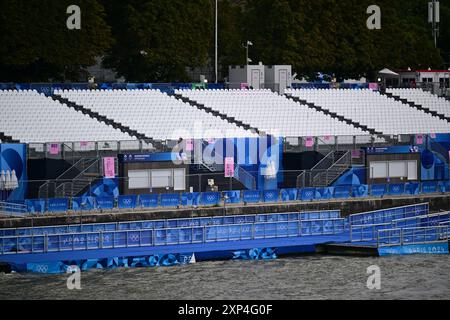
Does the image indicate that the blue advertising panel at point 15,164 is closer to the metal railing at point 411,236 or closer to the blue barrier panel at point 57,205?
the blue barrier panel at point 57,205

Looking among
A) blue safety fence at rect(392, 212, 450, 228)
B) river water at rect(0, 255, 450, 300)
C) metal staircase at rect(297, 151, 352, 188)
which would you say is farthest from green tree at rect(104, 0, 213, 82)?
river water at rect(0, 255, 450, 300)

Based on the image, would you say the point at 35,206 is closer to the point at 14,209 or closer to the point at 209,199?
the point at 14,209

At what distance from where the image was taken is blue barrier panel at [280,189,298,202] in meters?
80.1

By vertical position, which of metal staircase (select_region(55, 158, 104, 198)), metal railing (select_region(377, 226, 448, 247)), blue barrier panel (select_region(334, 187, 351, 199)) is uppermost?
metal staircase (select_region(55, 158, 104, 198))

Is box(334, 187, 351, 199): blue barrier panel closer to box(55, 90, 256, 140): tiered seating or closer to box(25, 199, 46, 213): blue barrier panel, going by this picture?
box(55, 90, 256, 140): tiered seating

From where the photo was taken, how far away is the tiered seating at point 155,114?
86812 millimetres

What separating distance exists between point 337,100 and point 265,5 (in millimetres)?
12469

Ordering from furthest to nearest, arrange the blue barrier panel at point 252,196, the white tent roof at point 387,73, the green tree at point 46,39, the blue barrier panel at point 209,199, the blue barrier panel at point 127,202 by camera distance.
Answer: the white tent roof at point 387,73 → the green tree at point 46,39 → the blue barrier panel at point 252,196 → the blue barrier panel at point 209,199 → the blue barrier panel at point 127,202

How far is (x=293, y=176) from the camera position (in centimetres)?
8381

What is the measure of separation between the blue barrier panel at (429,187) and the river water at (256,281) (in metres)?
13.6

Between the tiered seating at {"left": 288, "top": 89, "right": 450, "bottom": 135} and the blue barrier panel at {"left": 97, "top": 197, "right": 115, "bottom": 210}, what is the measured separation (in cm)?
2195

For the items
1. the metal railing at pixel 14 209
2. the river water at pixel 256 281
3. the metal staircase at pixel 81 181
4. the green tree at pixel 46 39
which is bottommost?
the river water at pixel 256 281

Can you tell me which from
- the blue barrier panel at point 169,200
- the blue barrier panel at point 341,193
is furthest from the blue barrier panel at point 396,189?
the blue barrier panel at point 169,200

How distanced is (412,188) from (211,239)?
1569 centimetres
